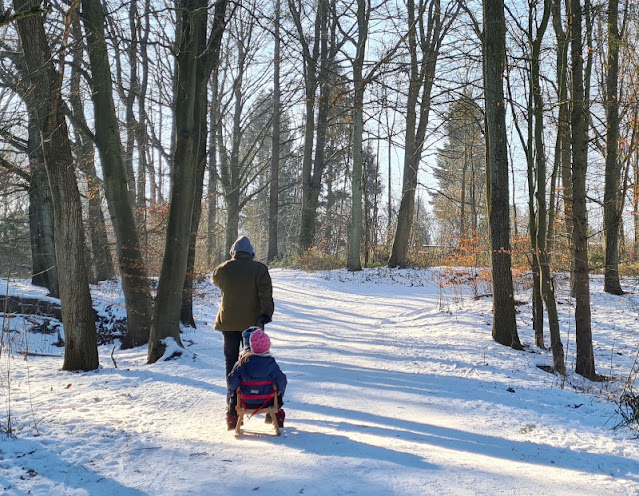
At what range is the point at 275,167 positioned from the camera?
2638cm

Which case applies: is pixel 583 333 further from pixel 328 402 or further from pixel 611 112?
pixel 611 112

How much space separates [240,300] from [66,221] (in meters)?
3.71

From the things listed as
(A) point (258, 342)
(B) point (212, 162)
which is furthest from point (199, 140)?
(B) point (212, 162)

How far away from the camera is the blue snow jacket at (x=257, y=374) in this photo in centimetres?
461

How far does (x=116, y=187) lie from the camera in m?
9.42

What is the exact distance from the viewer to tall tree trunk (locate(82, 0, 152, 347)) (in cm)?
889

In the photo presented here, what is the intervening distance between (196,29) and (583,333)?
27.0 feet

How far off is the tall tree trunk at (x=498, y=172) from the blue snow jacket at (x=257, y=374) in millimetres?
6018

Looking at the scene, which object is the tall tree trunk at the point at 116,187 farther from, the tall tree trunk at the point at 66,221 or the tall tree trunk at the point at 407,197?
the tall tree trunk at the point at 407,197

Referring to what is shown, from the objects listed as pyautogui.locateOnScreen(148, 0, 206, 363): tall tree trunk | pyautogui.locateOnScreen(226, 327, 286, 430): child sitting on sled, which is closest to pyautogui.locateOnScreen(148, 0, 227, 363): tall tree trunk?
pyautogui.locateOnScreen(148, 0, 206, 363): tall tree trunk

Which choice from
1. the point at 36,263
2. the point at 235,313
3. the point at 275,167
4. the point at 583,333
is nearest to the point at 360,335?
the point at 583,333

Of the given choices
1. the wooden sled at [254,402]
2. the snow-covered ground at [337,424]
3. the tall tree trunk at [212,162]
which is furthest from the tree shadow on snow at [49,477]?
the tall tree trunk at [212,162]

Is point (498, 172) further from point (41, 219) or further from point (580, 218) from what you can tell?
point (41, 219)

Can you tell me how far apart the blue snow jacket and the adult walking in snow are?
0.70 meters
